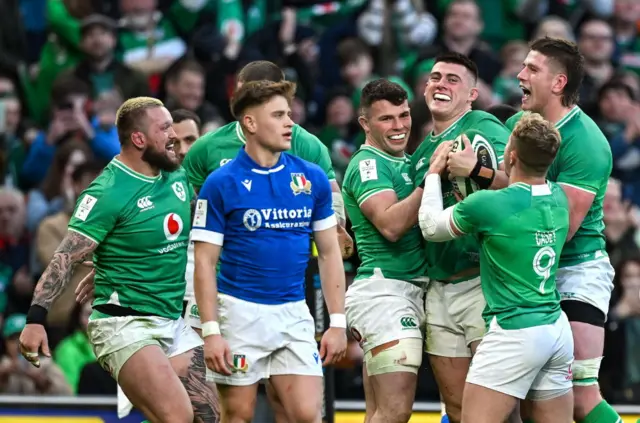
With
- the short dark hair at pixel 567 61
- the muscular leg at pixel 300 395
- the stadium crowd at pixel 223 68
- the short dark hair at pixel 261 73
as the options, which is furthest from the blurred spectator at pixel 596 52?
the muscular leg at pixel 300 395

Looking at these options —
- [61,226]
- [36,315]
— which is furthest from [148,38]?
[36,315]

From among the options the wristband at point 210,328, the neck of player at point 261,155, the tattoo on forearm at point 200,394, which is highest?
the neck of player at point 261,155

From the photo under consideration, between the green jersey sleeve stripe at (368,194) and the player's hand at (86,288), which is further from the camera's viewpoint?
the player's hand at (86,288)

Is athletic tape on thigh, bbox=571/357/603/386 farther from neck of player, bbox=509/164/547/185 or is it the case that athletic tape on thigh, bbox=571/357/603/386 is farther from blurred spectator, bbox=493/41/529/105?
blurred spectator, bbox=493/41/529/105

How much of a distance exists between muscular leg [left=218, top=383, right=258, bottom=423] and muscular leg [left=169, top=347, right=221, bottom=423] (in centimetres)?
85

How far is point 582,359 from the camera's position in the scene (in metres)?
7.91

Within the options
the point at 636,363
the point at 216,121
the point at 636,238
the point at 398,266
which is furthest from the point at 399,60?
the point at 398,266

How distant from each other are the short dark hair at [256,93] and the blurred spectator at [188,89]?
195 inches

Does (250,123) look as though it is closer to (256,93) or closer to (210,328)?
(256,93)

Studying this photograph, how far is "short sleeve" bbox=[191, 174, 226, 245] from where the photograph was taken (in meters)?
7.42

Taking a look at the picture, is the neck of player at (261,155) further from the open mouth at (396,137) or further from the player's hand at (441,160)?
the open mouth at (396,137)

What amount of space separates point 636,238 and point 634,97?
159cm

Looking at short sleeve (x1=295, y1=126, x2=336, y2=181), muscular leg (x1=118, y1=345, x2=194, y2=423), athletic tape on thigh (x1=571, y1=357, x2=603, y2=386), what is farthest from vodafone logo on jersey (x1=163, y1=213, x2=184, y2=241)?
athletic tape on thigh (x1=571, y1=357, x2=603, y2=386)

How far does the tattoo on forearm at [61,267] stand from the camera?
25.9 feet
